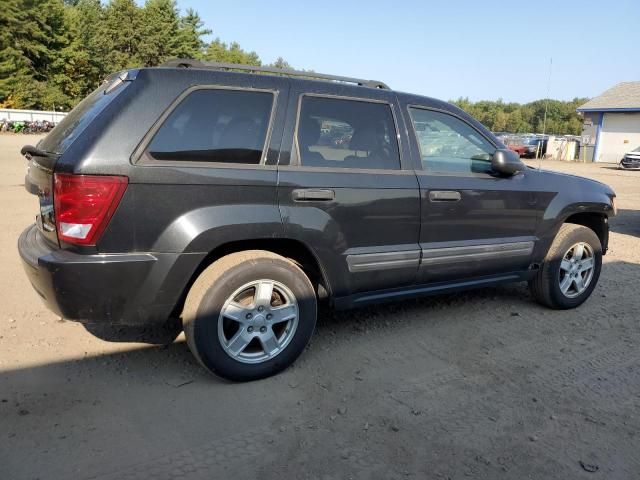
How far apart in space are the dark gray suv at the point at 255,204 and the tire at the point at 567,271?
0.59m

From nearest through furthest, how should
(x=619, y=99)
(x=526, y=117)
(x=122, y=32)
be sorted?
(x=619, y=99), (x=122, y=32), (x=526, y=117)

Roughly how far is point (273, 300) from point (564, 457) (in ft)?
6.12

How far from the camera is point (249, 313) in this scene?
10.8 ft

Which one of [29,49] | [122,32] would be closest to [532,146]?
[29,49]

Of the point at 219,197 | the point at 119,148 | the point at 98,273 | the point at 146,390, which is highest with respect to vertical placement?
the point at 119,148

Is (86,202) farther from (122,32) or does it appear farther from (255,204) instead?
(122,32)

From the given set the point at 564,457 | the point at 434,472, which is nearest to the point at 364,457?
the point at 434,472

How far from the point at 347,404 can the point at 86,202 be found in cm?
185

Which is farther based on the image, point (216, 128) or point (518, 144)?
point (518, 144)

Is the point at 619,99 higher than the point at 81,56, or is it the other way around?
the point at 81,56

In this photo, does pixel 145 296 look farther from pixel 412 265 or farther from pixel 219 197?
pixel 412 265

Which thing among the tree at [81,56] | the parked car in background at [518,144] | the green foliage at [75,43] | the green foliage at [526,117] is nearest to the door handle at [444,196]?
the parked car in background at [518,144]

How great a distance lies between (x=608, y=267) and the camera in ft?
21.7

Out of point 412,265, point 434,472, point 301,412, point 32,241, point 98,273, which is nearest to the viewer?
point 434,472
